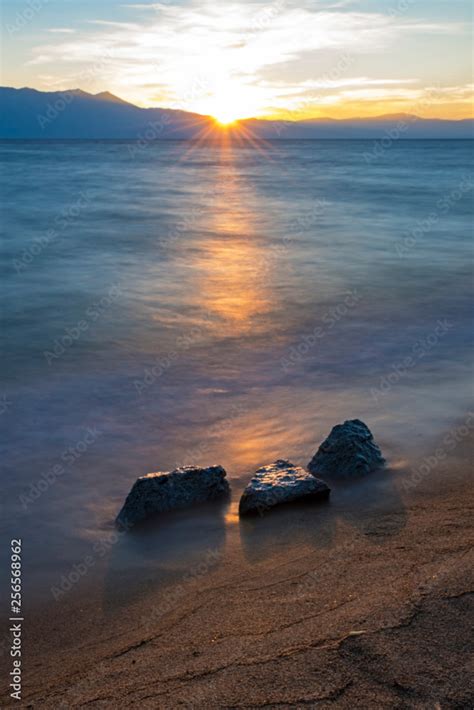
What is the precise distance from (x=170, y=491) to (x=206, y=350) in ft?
15.8

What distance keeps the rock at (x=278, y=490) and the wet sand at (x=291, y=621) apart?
10 centimetres

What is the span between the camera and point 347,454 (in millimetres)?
6133

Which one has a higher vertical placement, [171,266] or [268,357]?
[171,266]

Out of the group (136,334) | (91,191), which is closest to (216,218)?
(91,191)

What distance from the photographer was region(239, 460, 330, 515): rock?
18.1 ft

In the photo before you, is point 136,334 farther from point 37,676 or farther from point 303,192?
point 303,192

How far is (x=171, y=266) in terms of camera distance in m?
17.1

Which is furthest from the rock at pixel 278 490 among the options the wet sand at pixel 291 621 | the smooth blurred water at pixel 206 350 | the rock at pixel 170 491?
the smooth blurred water at pixel 206 350

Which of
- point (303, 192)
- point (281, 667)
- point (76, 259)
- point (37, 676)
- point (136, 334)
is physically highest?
point (303, 192)

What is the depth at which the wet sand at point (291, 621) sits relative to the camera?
3373 mm

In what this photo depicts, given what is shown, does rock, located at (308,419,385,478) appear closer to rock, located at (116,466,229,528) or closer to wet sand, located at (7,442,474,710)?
wet sand, located at (7,442,474,710)

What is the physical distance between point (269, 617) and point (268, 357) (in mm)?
6204

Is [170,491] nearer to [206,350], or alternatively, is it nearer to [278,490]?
[278,490]

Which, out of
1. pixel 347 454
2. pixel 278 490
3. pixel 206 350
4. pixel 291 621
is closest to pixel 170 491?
pixel 278 490
